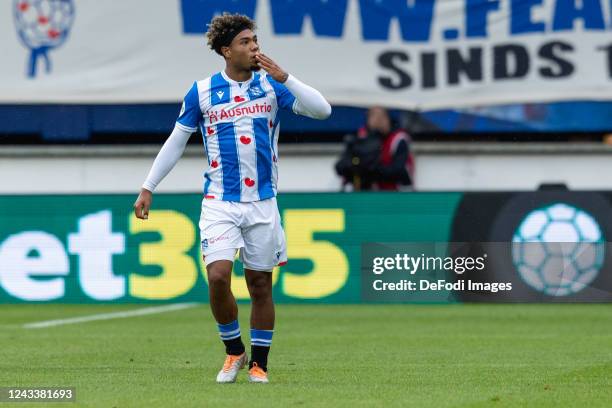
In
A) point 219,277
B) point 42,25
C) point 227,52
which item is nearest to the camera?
point 219,277

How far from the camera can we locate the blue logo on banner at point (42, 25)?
788 inches

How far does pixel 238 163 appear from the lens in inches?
331

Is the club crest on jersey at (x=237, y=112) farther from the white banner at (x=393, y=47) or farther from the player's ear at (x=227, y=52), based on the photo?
the white banner at (x=393, y=47)

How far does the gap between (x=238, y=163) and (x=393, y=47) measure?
11488 mm

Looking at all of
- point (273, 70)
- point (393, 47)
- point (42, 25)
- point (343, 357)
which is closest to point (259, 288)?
point (273, 70)

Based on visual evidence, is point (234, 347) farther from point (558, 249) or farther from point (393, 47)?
point (393, 47)

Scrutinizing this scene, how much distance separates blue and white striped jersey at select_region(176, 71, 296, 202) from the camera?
27.6 ft

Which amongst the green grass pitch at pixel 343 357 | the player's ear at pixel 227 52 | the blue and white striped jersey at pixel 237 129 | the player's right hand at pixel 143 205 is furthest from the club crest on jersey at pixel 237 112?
the green grass pitch at pixel 343 357

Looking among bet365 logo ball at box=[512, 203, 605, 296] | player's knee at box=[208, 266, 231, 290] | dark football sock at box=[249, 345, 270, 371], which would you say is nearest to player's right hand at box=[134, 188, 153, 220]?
player's knee at box=[208, 266, 231, 290]

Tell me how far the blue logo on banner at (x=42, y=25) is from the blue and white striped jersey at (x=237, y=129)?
39.3 feet

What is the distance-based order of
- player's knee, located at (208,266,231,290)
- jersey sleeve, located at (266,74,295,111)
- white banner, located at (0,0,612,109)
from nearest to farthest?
1. player's knee, located at (208,266,231,290)
2. jersey sleeve, located at (266,74,295,111)
3. white banner, located at (0,0,612,109)

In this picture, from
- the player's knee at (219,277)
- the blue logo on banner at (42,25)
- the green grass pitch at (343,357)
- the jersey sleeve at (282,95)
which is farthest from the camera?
the blue logo on banner at (42,25)

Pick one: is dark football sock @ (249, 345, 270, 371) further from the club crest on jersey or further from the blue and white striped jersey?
the club crest on jersey

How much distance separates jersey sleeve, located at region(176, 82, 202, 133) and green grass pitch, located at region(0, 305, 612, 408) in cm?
145
